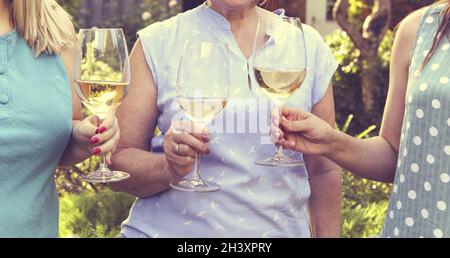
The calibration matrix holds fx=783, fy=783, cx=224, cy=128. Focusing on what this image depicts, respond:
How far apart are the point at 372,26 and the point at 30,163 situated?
5.37 m

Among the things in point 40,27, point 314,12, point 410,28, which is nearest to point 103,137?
point 40,27

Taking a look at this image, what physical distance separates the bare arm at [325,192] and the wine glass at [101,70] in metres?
0.79

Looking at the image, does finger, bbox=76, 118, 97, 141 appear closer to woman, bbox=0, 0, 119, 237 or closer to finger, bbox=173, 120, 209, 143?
woman, bbox=0, 0, 119, 237

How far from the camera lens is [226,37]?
8.57 feet

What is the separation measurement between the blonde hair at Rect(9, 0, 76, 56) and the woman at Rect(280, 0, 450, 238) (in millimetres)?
778

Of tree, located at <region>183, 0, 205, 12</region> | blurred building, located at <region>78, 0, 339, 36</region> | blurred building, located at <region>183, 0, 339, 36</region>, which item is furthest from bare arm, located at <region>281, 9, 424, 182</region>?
blurred building, located at <region>183, 0, 339, 36</region>

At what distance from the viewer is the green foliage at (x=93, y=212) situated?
191 inches

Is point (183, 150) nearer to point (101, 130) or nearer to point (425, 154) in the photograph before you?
point (101, 130)

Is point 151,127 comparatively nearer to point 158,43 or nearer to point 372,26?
point 158,43

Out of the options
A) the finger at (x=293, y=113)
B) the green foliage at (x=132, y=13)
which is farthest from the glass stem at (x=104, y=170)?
the green foliage at (x=132, y=13)

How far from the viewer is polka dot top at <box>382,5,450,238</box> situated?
2164 mm

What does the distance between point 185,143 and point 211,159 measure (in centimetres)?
41
